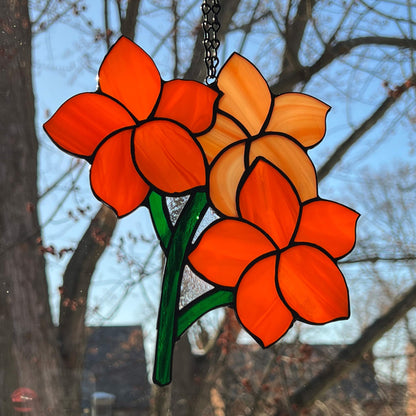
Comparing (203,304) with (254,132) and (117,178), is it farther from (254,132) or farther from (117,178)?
(254,132)

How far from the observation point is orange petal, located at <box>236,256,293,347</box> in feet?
5.32

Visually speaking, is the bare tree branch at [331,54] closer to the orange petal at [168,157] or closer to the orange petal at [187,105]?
the orange petal at [187,105]

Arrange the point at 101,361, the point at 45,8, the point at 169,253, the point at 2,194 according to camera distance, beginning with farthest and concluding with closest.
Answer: the point at 101,361 → the point at 45,8 → the point at 2,194 → the point at 169,253

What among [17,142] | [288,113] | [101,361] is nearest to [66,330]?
[17,142]

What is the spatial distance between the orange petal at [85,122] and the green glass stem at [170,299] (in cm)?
36

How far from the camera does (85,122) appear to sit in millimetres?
1678

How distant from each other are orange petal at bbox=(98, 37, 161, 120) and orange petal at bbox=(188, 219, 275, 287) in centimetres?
43

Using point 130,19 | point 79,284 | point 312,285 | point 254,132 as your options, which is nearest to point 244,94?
point 254,132

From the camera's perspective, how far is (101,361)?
1416cm

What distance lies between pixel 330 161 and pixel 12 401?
281cm

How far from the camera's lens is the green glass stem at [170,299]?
5.30 feet

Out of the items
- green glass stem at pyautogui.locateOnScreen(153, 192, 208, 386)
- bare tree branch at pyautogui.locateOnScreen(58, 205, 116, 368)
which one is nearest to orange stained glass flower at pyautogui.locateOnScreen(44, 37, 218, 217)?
green glass stem at pyautogui.locateOnScreen(153, 192, 208, 386)

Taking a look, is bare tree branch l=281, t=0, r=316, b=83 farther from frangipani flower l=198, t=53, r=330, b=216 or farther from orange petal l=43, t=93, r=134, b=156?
orange petal l=43, t=93, r=134, b=156

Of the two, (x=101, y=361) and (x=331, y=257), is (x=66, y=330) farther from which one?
(x=101, y=361)
